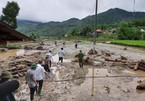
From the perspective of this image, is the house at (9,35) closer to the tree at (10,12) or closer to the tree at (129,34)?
the tree at (10,12)

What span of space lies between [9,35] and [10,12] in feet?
205

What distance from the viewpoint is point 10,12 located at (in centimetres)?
7025

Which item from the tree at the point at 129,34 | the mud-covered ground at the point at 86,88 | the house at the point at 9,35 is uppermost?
the house at the point at 9,35

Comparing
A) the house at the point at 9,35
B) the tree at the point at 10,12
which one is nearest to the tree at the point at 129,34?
the tree at the point at 10,12

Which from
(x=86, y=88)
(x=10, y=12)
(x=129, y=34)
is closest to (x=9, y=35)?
(x=86, y=88)

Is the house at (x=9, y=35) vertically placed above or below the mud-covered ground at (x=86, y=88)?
above

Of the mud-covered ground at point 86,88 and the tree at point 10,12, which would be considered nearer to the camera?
the mud-covered ground at point 86,88

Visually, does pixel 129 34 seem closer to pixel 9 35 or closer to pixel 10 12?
pixel 10 12

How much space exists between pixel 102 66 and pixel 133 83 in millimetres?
8982

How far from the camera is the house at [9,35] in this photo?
353 inches

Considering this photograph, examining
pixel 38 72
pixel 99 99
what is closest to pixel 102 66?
pixel 99 99

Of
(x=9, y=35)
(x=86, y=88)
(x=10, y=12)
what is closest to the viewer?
(x=9, y=35)

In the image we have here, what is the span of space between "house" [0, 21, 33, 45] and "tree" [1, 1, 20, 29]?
6098 centimetres

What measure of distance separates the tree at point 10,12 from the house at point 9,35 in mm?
60977
